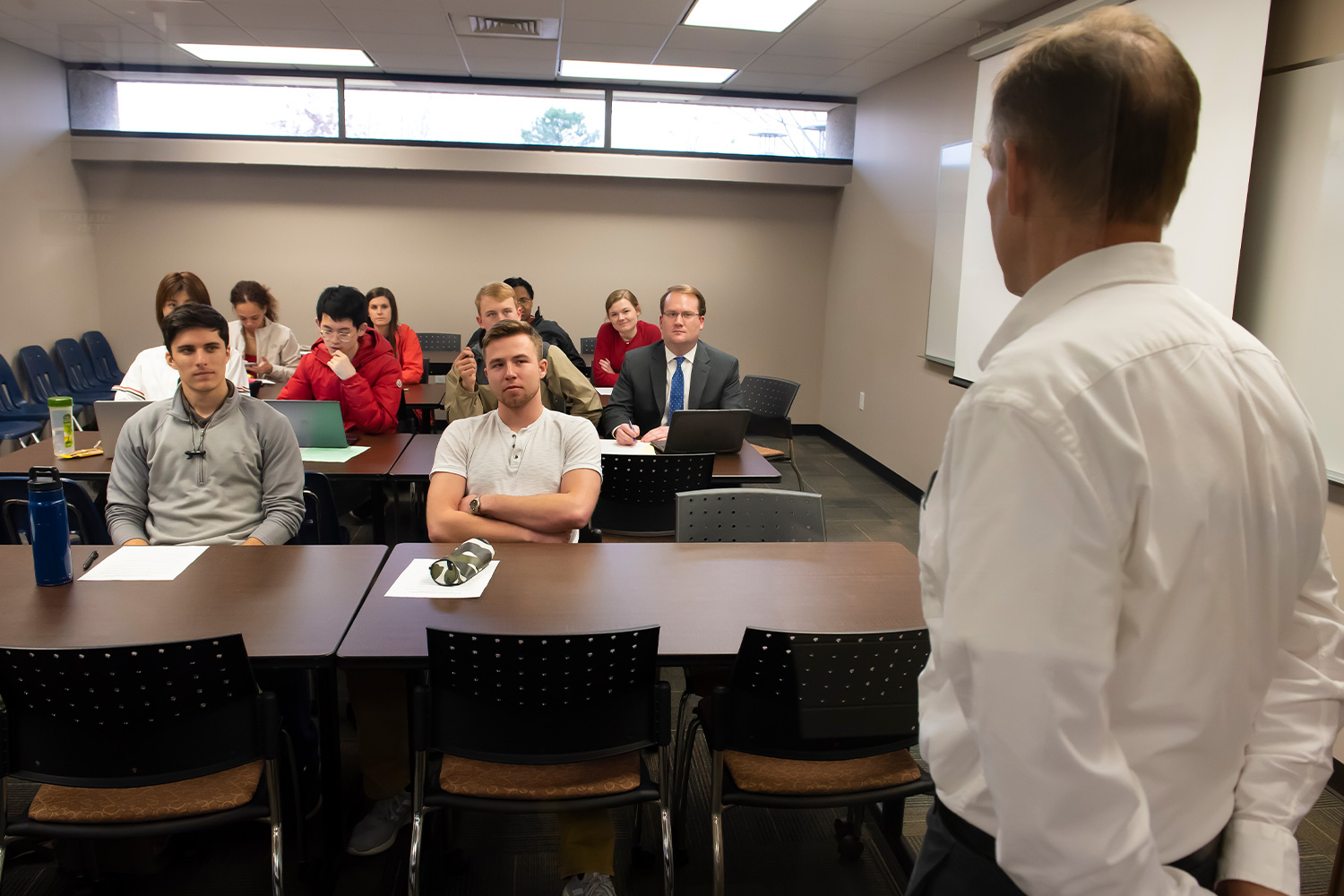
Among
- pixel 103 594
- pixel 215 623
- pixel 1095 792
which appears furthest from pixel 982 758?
pixel 103 594

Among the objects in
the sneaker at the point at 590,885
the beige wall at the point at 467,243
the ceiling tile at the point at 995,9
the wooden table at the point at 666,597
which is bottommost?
the sneaker at the point at 590,885

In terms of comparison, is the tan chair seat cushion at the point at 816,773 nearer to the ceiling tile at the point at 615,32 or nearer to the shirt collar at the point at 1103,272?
the shirt collar at the point at 1103,272

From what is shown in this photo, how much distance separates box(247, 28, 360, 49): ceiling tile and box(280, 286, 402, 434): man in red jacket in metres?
2.58

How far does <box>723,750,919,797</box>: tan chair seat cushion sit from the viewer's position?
5.85ft

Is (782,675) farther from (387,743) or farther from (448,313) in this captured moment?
(448,313)

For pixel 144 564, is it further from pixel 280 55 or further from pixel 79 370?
pixel 280 55

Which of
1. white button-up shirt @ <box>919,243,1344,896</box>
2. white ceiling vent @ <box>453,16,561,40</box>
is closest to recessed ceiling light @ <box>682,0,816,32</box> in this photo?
white ceiling vent @ <box>453,16,561,40</box>

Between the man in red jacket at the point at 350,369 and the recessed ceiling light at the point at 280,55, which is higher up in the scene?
the recessed ceiling light at the point at 280,55

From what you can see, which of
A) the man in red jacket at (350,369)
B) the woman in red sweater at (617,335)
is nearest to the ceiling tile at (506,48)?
the woman in red sweater at (617,335)

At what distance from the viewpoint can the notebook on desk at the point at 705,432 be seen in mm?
3447

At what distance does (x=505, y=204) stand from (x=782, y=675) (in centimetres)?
628

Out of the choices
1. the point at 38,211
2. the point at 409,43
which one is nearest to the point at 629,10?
the point at 409,43

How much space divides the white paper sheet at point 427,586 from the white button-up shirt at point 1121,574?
4.60ft

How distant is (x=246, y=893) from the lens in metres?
2.01
